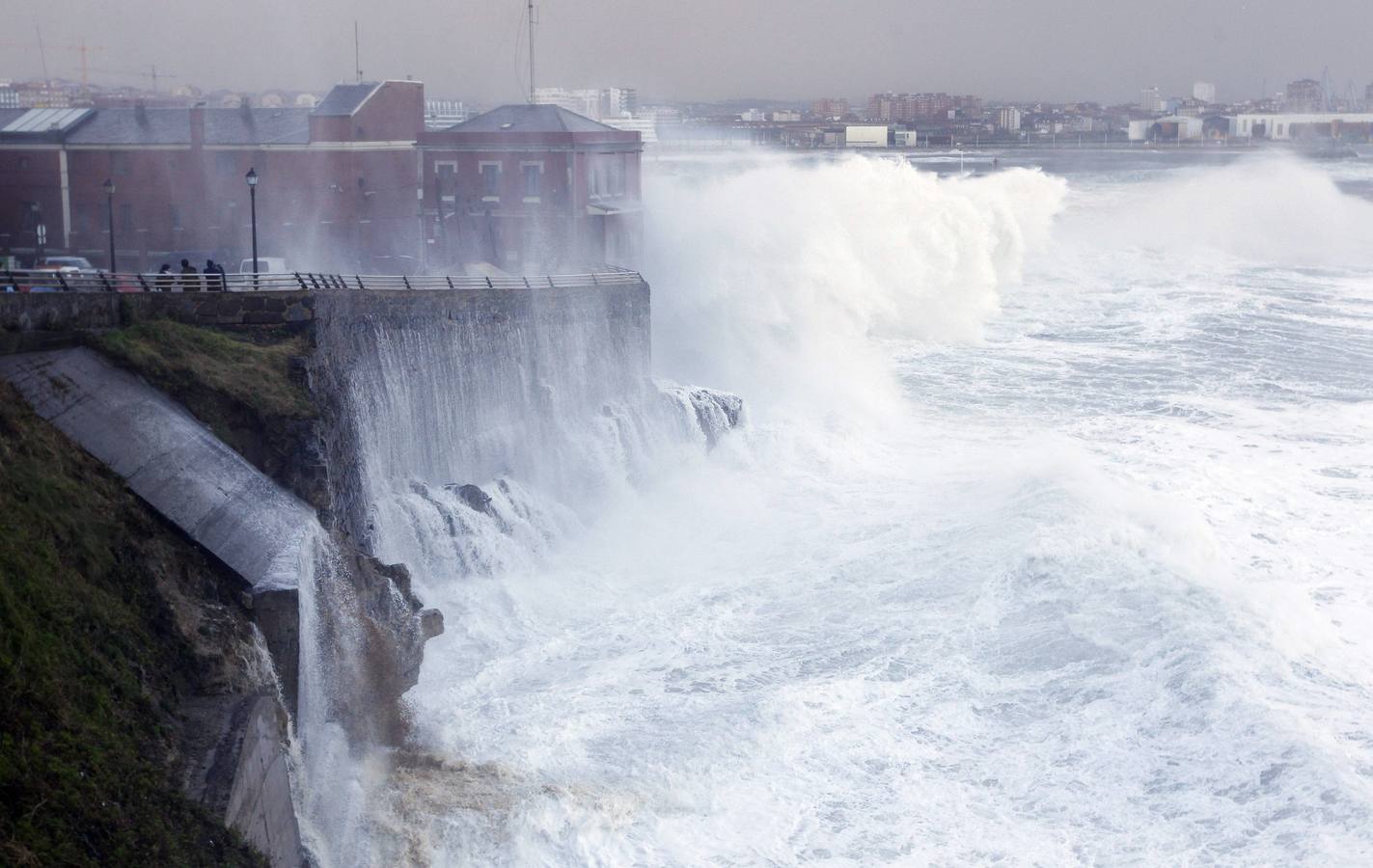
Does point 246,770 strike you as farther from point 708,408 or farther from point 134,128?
point 134,128

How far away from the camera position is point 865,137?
9288 cm

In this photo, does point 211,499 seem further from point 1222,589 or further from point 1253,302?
point 1253,302

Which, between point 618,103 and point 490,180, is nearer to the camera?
point 490,180

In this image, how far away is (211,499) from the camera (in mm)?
12320

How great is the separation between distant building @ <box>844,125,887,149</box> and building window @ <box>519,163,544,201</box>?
62.4 m

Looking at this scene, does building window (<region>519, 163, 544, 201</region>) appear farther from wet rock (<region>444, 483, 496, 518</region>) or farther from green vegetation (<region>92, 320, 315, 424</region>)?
green vegetation (<region>92, 320, 315, 424</region>)

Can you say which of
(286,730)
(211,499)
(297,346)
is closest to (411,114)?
(297,346)

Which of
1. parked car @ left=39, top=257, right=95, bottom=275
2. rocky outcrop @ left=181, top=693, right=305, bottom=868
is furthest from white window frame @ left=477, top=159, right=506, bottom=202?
rocky outcrop @ left=181, top=693, right=305, bottom=868

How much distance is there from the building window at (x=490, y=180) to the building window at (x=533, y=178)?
54 cm

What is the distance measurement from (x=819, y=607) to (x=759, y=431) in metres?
8.69

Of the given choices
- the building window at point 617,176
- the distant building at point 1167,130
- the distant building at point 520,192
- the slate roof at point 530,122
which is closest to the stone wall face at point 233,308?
the distant building at point 520,192

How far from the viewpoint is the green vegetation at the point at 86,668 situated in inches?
317

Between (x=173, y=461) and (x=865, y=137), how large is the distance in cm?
8432

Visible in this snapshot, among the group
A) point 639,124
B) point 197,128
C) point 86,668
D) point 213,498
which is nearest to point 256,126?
point 197,128
